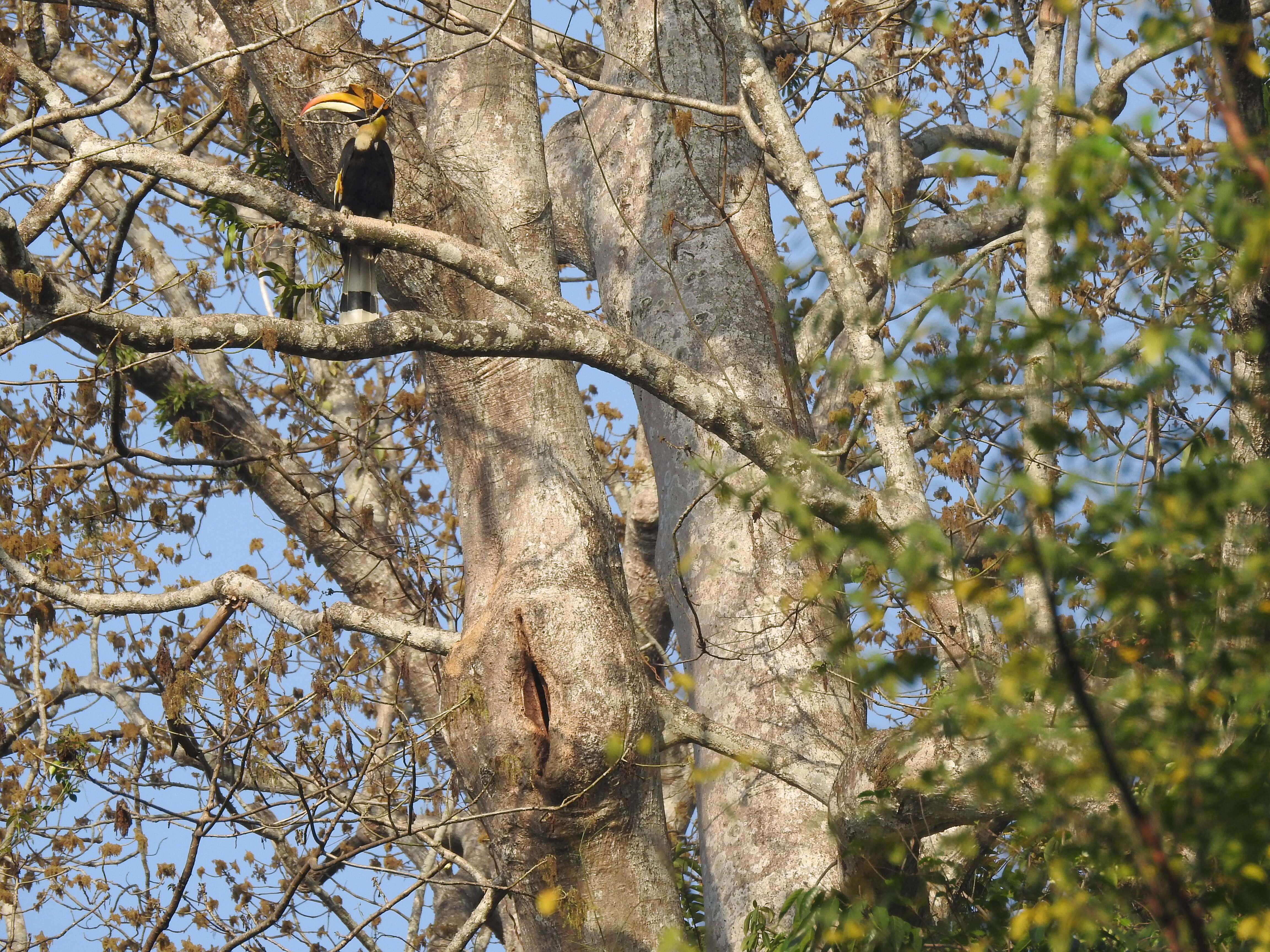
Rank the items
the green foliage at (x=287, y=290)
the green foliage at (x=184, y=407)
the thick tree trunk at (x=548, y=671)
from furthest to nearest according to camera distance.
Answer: the green foliage at (x=184, y=407) < the green foliage at (x=287, y=290) < the thick tree trunk at (x=548, y=671)

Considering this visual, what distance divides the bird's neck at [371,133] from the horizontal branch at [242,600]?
5.56ft

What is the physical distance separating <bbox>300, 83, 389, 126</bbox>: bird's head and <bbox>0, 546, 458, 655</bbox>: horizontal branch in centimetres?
179

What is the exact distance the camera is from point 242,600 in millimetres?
4914

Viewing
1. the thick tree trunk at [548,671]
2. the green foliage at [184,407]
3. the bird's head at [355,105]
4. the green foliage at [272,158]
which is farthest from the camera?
the green foliage at [184,407]

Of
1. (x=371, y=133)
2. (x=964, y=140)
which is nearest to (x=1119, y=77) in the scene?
(x=964, y=140)

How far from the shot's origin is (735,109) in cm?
401

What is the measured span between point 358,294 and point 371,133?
59 cm

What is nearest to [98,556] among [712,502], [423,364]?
[423,364]

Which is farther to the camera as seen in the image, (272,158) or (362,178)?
(272,158)

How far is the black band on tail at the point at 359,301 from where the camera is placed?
4.70m

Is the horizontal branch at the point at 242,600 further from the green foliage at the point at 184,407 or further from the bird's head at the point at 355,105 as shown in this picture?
the bird's head at the point at 355,105

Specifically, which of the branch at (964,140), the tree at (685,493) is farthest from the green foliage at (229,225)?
the branch at (964,140)

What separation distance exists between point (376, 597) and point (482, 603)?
158 centimetres

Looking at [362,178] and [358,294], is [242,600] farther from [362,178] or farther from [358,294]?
[362,178]
